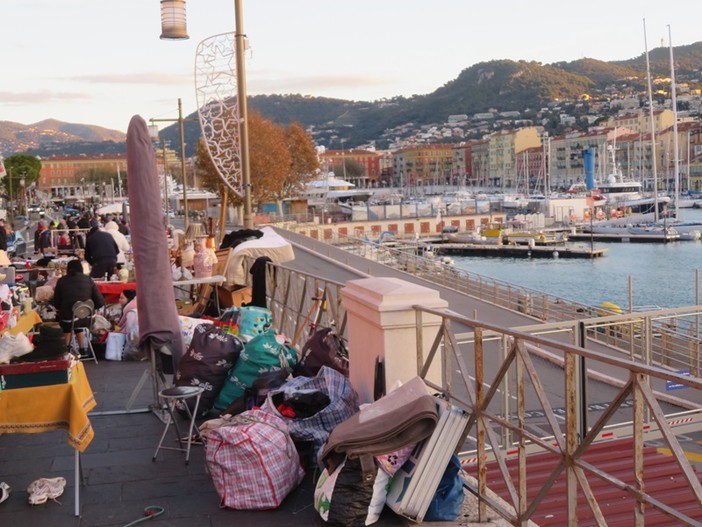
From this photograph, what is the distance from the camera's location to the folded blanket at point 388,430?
4469 millimetres

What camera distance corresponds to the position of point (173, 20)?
11586 millimetres

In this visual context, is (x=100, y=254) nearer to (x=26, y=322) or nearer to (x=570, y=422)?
(x=26, y=322)

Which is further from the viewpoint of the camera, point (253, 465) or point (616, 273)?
point (616, 273)

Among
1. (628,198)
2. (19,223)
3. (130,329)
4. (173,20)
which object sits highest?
(173,20)

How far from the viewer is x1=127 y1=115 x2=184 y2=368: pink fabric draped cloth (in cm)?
733

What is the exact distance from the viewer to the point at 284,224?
72250mm

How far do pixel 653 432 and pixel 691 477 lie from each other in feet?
18.6

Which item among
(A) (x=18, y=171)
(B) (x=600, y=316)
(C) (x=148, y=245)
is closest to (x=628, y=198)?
(A) (x=18, y=171)

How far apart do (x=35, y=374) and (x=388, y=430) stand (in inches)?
88.4

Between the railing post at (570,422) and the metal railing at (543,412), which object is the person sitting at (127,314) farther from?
the railing post at (570,422)

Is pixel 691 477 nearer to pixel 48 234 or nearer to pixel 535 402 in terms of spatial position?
pixel 535 402

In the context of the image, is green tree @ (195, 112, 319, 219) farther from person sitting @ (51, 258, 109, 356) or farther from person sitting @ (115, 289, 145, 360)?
person sitting @ (51, 258, 109, 356)

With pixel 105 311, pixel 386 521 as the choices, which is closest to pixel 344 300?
pixel 386 521

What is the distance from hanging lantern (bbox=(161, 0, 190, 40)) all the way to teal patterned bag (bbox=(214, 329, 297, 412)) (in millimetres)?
6159
